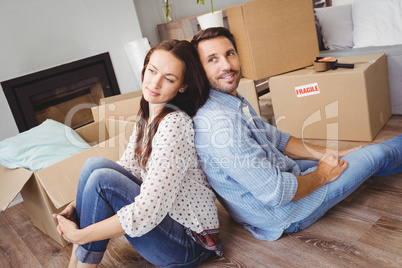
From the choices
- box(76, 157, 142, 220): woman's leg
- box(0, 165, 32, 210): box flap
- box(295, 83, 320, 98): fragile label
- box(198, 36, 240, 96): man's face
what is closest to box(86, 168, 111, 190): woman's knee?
box(76, 157, 142, 220): woman's leg

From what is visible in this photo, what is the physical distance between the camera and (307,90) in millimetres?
2174

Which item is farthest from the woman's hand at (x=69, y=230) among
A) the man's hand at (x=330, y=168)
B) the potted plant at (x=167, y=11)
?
the potted plant at (x=167, y=11)

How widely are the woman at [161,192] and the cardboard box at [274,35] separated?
102cm

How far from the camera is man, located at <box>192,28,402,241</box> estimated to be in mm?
1221

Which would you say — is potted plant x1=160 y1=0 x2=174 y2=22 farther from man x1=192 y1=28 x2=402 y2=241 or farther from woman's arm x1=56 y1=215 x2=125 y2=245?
woman's arm x1=56 y1=215 x2=125 y2=245

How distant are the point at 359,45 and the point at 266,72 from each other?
85cm

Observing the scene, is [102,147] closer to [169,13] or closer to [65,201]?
[65,201]

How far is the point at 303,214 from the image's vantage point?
135 centimetres

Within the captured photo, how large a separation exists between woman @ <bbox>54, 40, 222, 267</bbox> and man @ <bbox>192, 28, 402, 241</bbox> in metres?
0.06

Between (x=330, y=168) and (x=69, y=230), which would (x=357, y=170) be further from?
(x=69, y=230)

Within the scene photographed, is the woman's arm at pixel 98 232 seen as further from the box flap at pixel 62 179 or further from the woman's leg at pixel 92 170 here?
the box flap at pixel 62 179

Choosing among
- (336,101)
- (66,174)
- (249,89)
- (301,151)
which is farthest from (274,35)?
(66,174)

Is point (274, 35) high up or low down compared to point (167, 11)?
down

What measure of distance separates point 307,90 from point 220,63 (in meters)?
1.00
